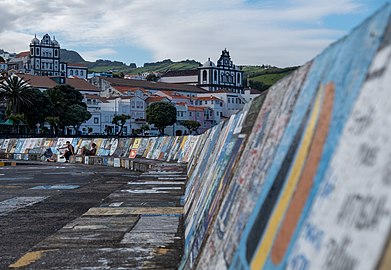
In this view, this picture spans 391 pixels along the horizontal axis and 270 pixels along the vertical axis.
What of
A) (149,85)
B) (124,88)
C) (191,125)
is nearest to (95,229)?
(191,125)

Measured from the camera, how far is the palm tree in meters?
85.8

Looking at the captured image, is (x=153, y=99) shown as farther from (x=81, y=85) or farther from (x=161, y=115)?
(x=81, y=85)

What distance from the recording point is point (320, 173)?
200 cm

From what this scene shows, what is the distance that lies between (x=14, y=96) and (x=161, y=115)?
129 ft

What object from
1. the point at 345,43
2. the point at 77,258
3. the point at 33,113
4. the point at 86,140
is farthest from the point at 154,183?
the point at 33,113

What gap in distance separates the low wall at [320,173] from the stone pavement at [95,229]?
177cm

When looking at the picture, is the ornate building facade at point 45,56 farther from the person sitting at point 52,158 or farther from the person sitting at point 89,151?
the person sitting at point 89,151

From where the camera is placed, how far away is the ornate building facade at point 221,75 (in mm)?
185625

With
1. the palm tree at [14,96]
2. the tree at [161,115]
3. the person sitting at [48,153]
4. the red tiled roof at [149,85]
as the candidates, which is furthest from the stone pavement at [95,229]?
the red tiled roof at [149,85]

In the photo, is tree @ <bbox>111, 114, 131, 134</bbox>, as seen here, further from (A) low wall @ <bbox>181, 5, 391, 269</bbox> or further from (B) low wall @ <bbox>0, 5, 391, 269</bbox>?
(A) low wall @ <bbox>181, 5, 391, 269</bbox>

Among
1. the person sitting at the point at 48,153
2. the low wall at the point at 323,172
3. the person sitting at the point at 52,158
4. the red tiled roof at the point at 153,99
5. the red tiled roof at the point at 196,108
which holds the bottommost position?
the person sitting at the point at 52,158

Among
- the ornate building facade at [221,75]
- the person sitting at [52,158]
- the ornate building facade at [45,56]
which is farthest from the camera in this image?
the ornate building facade at [45,56]

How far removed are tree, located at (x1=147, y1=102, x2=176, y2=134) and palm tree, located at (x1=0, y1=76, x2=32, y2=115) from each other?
36.3 meters

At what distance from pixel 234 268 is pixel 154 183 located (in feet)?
33.7
